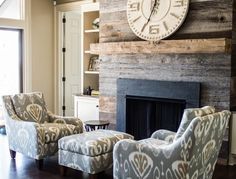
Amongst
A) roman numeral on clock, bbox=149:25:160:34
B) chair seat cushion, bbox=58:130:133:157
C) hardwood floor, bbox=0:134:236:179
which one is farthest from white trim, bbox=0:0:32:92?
chair seat cushion, bbox=58:130:133:157

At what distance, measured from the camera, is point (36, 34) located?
263 inches

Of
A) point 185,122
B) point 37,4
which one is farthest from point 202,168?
point 37,4

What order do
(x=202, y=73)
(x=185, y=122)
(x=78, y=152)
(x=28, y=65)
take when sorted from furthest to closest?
(x=28, y=65) → (x=202, y=73) → (x=78, y=152) → (x=185, y=122)

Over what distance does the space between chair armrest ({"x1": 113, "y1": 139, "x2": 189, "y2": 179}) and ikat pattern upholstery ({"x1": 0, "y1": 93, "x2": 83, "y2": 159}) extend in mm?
1110

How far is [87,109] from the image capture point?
6.07 metres

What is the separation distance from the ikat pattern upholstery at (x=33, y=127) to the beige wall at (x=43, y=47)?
211 centimetres

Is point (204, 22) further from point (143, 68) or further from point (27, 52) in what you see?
point (27, 52)

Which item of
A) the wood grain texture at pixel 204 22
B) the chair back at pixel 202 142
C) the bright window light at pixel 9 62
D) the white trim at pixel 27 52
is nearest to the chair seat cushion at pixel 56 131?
the wood grain texture at pixel 204 22

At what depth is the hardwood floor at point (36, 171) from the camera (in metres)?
3.85

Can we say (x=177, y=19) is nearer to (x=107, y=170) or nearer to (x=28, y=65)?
(x=107, y=170)

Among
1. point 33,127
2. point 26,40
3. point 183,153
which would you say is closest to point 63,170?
point 33,127

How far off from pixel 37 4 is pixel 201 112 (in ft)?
15.5

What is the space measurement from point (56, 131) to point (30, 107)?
2.15 feet

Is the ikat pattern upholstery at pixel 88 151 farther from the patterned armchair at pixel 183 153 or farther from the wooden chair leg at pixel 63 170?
the patterned armchair at pixel 183 153
